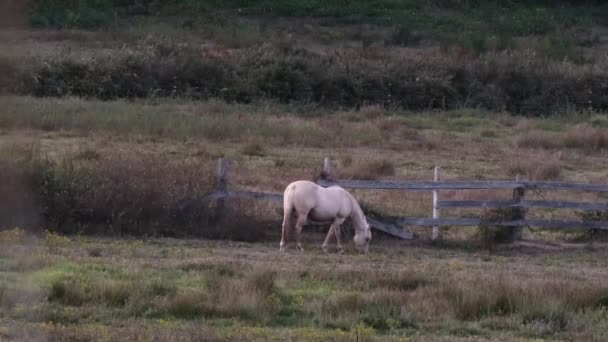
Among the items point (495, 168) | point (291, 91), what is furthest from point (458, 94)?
point (495, 168)

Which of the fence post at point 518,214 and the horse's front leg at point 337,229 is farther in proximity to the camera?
the fence post at point 518,214

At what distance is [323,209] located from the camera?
53.3 feet

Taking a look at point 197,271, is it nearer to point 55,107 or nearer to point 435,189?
point 435,189

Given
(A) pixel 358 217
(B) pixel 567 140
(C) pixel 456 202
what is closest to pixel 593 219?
(C) pixel 456 202

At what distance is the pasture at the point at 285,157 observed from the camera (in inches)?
407

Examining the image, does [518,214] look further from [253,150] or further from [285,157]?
[253,150]

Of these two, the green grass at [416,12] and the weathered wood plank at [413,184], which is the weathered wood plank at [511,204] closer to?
the weathered wood plank at [413,184]

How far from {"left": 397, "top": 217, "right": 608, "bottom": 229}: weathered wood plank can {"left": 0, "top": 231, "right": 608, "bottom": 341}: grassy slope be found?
3626mm

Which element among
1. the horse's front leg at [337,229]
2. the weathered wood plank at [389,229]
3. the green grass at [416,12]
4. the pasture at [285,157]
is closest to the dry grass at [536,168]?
the pasture at [285,157]

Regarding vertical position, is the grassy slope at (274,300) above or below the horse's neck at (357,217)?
above

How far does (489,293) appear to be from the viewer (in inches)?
449

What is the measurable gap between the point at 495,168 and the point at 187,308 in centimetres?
1513

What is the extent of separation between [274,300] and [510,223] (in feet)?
26.6

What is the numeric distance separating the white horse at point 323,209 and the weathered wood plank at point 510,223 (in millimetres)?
1240
